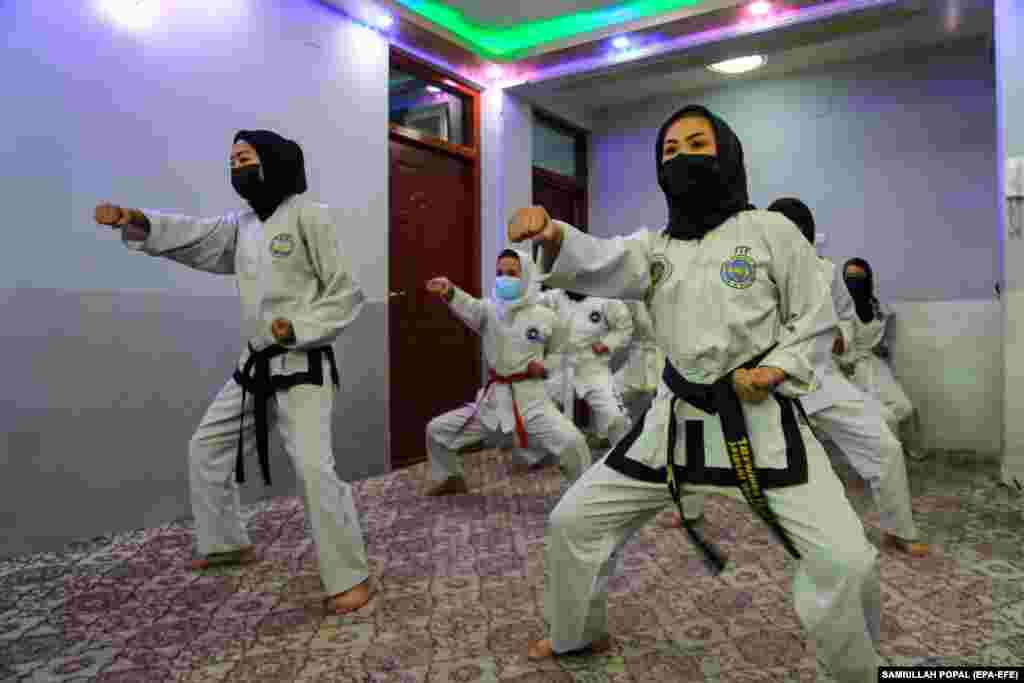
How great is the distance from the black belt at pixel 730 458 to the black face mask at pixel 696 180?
0.43 metres

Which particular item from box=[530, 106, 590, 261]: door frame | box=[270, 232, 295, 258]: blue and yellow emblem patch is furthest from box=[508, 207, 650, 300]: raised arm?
box=[530, 106, 590, 261]: door frame

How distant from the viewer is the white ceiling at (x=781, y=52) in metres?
4.63

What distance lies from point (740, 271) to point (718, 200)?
22 centimetres

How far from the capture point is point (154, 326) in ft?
11.4

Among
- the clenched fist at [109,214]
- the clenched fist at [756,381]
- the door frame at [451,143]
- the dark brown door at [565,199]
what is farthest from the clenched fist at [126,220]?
the dark brown door at [565,199]

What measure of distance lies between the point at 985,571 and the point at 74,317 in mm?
3862

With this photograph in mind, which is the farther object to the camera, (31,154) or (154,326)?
(154,326)

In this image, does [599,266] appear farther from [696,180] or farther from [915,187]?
[915,187]

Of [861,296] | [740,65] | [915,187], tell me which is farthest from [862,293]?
[740,65]

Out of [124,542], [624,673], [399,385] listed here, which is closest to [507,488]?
[399,385]

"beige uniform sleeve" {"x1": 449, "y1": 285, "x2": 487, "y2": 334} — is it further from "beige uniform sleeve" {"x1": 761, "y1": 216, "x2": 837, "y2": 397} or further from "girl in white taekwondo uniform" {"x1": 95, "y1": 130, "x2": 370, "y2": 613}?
"beige uniform sleeve" {"x1": 761, "y1": 216, "x2": 837, "y2": 397}

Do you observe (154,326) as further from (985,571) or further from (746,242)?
(985,571)

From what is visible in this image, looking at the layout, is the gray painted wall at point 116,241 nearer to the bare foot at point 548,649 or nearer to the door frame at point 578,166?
the bare foot at point 548,649

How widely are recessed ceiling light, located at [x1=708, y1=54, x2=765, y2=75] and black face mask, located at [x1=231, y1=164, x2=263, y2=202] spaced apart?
4.32 meters
